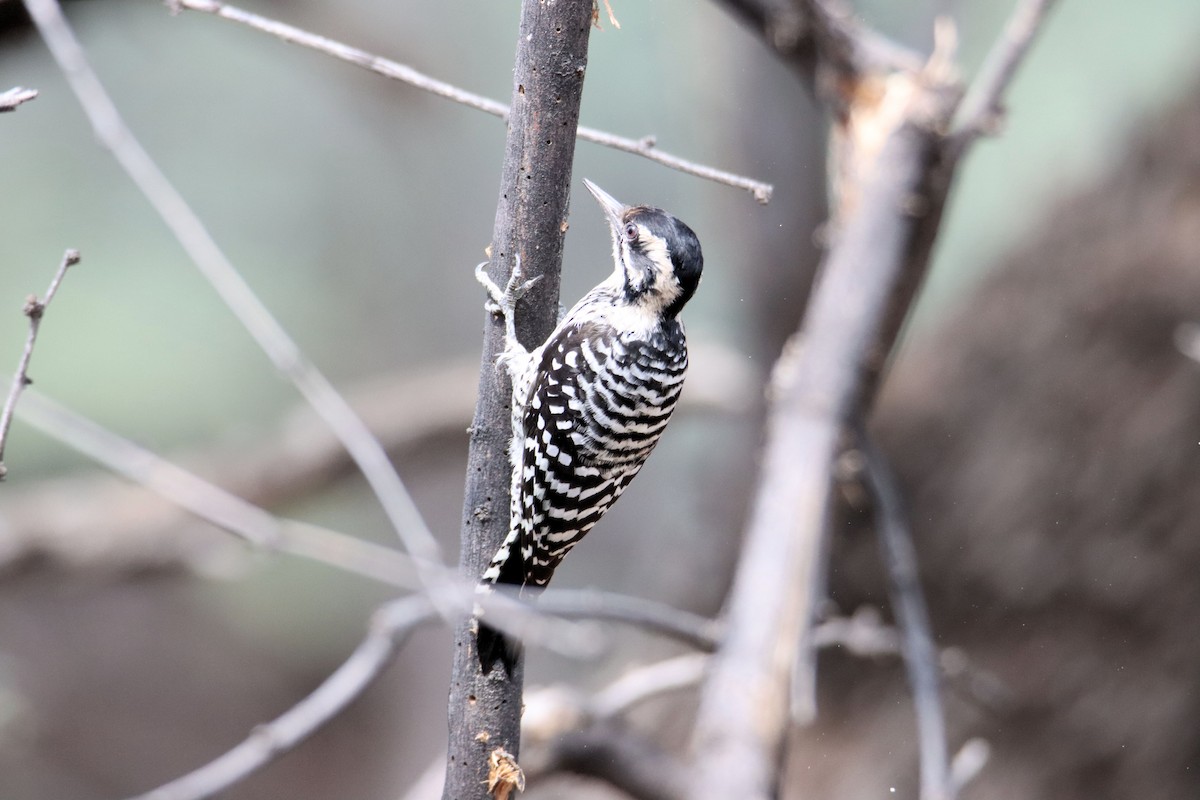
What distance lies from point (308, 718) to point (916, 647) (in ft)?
4.36

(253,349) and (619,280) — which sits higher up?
(253,349)

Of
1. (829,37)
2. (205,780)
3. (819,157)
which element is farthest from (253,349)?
(205,780)

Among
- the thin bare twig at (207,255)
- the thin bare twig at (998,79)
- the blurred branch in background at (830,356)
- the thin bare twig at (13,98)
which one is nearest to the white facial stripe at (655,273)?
the thin bare twig at (207,255)

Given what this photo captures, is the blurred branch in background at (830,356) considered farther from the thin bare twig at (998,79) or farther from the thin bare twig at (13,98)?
the thin bare twig at (13,98)

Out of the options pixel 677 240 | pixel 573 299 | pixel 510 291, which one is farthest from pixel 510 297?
pixel 573 299

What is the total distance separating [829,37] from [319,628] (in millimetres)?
4611

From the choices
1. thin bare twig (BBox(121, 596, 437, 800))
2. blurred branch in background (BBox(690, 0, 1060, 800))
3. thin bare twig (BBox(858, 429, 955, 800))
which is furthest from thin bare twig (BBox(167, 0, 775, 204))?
thin bare twig (BBox(858, 429, 955, 800))

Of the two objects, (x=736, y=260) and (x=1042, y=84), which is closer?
(x=736, y=260)

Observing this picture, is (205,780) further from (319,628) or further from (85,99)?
(319,628)

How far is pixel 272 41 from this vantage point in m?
5.46

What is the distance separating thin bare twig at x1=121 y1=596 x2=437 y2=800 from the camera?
126 cm

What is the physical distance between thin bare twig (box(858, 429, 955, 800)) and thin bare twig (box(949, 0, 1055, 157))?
762 mm

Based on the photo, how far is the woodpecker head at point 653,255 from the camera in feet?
4.50

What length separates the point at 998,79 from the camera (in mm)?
2416
